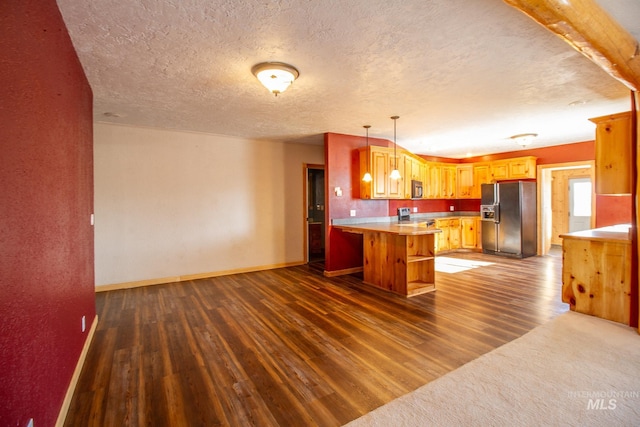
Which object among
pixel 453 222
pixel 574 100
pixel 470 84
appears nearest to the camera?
pixel 470 84

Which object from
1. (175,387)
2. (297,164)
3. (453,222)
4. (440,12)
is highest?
(440,12)

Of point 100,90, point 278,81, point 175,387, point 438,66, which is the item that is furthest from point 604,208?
point 100,90

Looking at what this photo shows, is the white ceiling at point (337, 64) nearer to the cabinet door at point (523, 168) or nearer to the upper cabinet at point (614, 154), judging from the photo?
the upper cabinet at point (614, 154)

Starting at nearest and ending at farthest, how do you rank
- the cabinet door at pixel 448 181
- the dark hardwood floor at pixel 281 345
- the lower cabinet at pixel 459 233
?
the dark hardwood floor at pixel 281 345, the lower cabinet at pixel 459 233, the cabinet door at pixel 448 181

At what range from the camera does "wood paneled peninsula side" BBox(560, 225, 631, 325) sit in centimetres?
291

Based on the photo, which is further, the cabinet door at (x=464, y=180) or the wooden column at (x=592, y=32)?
the cabinet door at (x=464, y=180)

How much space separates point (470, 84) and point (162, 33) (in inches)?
117

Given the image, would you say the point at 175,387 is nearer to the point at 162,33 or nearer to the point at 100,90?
the point at 162,33

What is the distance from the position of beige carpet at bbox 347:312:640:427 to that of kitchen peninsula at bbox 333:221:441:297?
1591 mm

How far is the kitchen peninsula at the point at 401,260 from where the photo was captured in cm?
403

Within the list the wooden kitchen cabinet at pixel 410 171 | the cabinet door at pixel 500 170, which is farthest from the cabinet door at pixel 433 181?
the cabinet door at pixel 500 170

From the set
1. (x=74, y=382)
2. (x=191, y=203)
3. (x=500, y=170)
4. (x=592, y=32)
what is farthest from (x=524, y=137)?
(x=74, y=382)

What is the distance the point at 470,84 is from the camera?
3.13m

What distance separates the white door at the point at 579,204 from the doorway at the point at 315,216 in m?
6.97
